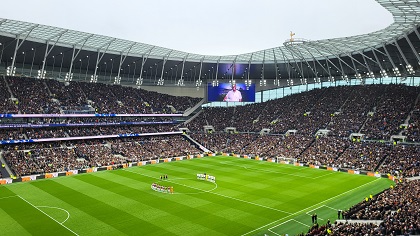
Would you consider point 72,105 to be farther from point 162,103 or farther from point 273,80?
point 273,80

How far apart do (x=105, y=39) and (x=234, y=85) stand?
117 ft

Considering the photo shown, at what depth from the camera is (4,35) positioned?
5450 cm

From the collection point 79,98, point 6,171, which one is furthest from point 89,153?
point 79,98

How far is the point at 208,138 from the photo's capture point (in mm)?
77438

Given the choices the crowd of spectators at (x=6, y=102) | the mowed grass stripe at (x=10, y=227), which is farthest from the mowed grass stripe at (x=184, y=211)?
the crowd of spectators at (x=6, y=102)

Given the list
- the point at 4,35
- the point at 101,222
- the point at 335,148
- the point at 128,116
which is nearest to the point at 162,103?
the point at 128,116

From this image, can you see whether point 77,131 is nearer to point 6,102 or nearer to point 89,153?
point 89,153

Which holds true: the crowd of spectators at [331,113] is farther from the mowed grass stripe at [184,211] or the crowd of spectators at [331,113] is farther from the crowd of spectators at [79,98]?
the mowed grass stripe at [184,211]

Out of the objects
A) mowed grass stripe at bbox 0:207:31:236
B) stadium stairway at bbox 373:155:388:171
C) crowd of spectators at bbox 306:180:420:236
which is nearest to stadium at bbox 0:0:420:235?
crowd of spectators at bbox 306:180:420:236

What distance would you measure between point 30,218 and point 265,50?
56.5 m

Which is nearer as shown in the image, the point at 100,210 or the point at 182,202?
the point at 100,210

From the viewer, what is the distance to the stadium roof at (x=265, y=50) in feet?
136

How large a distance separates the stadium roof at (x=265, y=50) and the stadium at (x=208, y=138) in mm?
385

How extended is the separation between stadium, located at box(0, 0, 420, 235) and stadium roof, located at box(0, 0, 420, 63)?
0.38 meters
